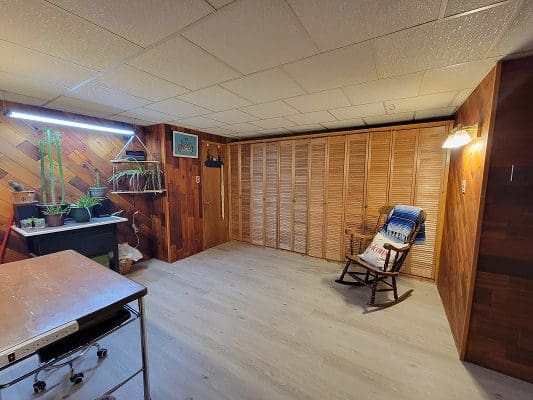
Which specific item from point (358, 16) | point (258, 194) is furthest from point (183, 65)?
point (258, 194)

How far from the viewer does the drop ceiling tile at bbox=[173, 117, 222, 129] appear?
3.33 metres

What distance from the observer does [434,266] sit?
127 inches

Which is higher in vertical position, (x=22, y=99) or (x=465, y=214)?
(x=22, y=99)

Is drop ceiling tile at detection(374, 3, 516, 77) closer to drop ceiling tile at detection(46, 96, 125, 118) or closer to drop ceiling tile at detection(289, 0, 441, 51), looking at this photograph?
drop ceiling tile at detection(289, 0, 441, 51)

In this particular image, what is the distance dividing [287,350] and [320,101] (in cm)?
246

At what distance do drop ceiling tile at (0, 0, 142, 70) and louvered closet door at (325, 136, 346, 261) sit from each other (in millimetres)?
3047

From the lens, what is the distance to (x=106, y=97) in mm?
2387

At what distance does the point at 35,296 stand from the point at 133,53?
5.23ft

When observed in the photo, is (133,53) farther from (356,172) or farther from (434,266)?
(434,266)

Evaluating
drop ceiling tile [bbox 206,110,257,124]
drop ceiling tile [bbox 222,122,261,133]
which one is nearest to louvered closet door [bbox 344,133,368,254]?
drop ceiling tile [bbox 222,122,261,133]

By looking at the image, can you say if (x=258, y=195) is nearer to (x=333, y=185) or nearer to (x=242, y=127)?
(x=242, y=127)

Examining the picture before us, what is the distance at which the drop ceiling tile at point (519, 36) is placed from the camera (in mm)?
1162

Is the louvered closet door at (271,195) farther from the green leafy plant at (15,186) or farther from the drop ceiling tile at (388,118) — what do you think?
the green leafy plant at (15,186)

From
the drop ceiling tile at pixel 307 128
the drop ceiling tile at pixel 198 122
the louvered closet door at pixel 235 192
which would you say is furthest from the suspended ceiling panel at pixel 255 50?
the louvered closet door at pixel 235 192
